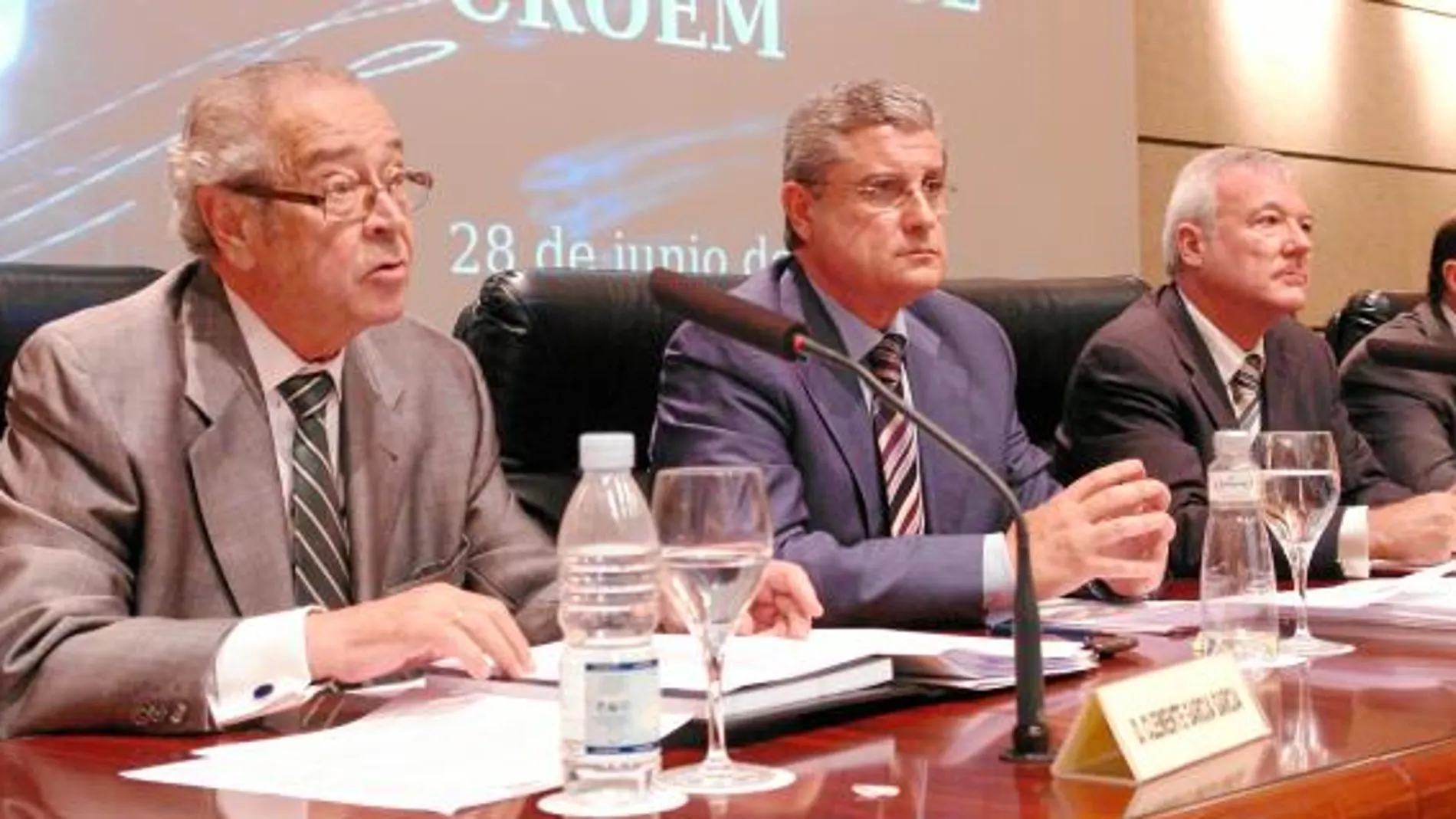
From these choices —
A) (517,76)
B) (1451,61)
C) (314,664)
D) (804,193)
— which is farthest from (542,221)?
(1451,61)

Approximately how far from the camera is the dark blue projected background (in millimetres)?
3123

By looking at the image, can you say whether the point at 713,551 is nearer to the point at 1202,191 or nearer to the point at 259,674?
the point at 259,674

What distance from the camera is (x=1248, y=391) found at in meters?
3.27

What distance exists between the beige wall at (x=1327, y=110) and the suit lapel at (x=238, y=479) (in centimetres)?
400

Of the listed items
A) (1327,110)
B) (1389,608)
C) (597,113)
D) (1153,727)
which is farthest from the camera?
(1327,110)

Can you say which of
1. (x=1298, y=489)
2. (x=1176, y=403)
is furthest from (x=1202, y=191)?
(x=1298, y=489)

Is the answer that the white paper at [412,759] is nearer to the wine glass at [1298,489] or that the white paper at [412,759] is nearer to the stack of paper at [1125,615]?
the stack of paper at [1125,615]

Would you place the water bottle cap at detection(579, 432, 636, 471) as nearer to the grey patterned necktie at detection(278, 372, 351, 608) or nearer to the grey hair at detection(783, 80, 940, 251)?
the grey patterned necktie at detection(278, 372, 351, 608)

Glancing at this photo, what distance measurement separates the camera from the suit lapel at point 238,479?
1.93 m

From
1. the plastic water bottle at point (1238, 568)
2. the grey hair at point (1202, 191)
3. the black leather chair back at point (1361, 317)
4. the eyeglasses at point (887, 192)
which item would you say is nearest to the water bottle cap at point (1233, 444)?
the plastic water bottle at point (1238, 568)

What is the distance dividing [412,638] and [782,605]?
14.8 inches

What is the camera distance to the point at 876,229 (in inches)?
103

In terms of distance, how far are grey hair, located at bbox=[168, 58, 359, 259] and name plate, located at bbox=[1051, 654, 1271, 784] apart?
3.87 ft

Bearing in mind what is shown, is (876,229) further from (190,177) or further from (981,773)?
(981,773)
